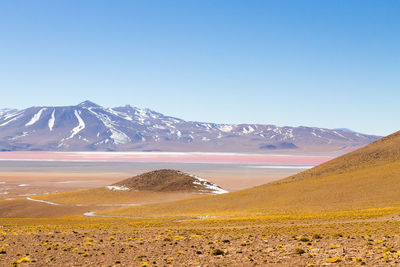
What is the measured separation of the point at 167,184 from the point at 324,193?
35.9 metres

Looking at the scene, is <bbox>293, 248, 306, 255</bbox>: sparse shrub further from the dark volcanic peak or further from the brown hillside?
the dark volcanic peak

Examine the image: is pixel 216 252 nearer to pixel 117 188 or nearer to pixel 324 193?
pixel 324 193

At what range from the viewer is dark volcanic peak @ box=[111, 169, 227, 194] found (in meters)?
83.8

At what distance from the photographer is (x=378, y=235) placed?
2200 centimetres

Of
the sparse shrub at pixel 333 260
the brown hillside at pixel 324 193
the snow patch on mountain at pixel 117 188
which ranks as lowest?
the snow patch on mountain at pixel 117 188

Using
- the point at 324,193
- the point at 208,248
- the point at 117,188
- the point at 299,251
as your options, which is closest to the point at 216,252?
the point at 208,248

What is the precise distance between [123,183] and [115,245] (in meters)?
65.8

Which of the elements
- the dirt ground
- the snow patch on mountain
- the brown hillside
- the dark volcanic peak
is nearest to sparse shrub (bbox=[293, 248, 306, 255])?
the dirt ground

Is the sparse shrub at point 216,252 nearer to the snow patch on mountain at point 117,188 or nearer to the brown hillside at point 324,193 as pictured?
the brown hillside at point 324,193

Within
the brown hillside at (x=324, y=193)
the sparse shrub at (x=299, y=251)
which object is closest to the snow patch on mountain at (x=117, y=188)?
the brown hillside at (x=324, y=193)

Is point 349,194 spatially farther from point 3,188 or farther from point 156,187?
point 3,188

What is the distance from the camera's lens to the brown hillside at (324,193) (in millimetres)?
52438

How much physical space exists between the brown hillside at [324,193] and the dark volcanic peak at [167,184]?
16.9 m

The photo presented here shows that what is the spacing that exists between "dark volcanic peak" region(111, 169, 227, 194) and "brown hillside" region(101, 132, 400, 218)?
1692cm
